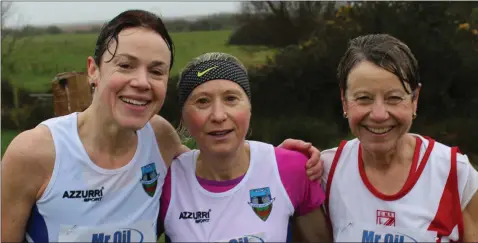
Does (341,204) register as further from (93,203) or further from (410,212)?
(93,203)

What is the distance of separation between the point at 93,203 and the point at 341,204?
117 cm

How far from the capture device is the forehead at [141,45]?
93.6 inches

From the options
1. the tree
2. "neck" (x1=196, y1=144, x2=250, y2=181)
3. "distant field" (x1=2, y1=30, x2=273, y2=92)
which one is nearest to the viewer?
"neck" (x1=196, y1=144, x2=250, y2=181)

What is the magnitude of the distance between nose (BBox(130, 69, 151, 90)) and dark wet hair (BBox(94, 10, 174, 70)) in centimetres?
16

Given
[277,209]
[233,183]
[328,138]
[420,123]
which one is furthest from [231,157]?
[420,123]

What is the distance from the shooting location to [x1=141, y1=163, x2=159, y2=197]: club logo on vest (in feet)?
8.38

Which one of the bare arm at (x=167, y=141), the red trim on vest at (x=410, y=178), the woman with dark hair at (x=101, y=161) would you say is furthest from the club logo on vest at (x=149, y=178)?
the red trim on vest at (x=410, y=178)

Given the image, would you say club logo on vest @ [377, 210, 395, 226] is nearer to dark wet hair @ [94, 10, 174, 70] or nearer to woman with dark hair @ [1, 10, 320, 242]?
woman with dark hair @ [1, 10, 320, 242]

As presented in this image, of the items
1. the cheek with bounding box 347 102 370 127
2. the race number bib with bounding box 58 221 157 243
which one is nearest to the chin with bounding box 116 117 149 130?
the race number bib with bounding box 58 221 157 243

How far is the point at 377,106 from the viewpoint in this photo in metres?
2.39

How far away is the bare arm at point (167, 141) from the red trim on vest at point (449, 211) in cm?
130

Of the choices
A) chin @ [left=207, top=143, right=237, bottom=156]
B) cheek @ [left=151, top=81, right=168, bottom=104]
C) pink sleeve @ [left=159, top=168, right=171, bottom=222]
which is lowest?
pink sleeve @ [left=159, top=168, right=171, bottom=222]

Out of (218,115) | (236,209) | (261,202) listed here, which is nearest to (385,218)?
(261,202)

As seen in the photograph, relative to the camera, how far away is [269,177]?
2.55m
